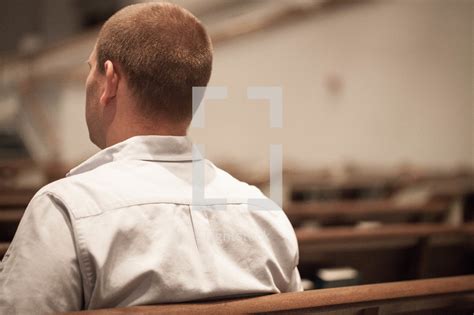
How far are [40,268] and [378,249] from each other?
127 centimetres

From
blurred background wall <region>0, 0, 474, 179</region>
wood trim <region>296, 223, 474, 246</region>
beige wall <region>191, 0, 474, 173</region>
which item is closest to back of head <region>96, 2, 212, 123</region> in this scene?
wood trim <region>296, 223, 474, 246</region>

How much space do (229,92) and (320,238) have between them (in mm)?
4105

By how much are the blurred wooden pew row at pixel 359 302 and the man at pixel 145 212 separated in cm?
8

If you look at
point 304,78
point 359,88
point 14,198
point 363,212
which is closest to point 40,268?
point 14,198

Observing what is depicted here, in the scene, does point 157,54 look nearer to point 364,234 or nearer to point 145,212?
point 145,212

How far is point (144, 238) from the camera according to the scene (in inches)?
38.4

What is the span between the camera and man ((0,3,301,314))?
917 millimetres

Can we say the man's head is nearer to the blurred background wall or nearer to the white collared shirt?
the white collared shirt

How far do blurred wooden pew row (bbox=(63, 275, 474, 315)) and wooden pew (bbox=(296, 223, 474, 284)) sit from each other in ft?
1.99

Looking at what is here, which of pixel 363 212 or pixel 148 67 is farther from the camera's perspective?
pixel 363 212

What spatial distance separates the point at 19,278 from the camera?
895 mm

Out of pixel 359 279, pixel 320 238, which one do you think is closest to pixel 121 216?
pixel 320 238

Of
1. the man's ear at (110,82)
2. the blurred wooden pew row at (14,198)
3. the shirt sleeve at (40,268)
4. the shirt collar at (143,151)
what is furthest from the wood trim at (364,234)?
the blurred wooden pew row at (14,198)

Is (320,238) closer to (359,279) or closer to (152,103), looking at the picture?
(359,279)
